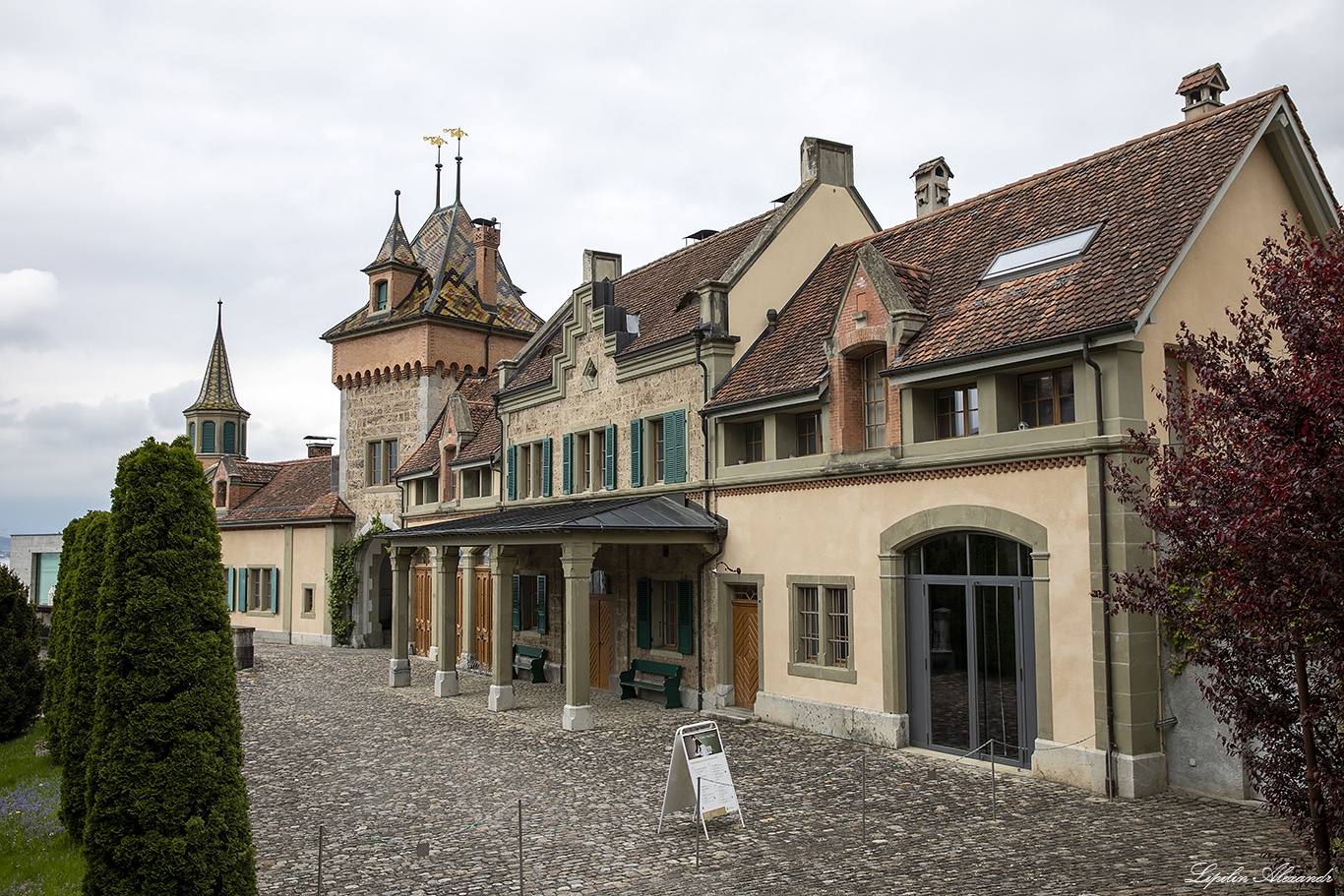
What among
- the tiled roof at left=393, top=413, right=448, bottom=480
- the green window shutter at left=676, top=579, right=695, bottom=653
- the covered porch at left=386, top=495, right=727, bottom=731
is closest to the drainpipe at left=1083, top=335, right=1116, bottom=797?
the covered porch at left=386, top=495, right=727, bottom=731

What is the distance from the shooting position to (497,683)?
19500 mm

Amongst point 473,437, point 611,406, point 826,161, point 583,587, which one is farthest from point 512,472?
point 826,161

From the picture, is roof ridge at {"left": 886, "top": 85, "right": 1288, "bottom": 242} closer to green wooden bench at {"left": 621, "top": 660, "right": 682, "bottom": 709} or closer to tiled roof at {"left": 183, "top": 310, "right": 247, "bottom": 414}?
green wooden bench at {"left": 621, "top": 660, "right": 682, "bottom": 709}

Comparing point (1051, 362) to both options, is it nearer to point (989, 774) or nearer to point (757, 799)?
point (989, 774)

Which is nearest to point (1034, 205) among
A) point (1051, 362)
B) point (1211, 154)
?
point (1211, 154)

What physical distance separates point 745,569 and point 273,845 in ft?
31.3

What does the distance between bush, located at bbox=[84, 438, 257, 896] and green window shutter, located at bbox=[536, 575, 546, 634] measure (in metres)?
16.5

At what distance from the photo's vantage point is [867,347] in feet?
50.7

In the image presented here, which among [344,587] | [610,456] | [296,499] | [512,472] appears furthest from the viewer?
[296,499]

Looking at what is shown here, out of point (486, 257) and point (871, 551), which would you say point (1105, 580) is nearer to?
point (871, 551)

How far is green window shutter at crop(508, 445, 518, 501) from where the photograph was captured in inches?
1030

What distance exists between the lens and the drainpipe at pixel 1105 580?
38.2 ft

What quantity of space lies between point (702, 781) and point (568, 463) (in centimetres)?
1331

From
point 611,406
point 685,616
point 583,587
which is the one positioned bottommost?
point 685,616
